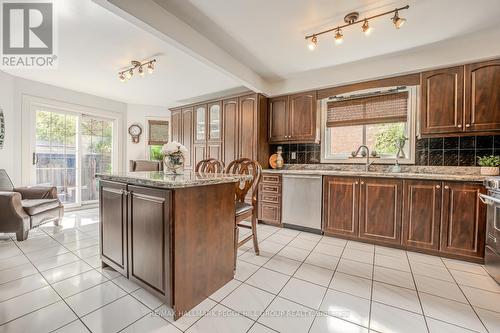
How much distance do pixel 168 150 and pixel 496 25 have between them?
360 centimetres

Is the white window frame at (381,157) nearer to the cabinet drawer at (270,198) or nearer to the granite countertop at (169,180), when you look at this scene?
the cabinet drawer at (270,198)

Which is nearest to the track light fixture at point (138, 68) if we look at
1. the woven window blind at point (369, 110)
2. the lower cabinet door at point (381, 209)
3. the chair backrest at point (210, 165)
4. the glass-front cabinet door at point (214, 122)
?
the glass-front cabinet door at point (214, 122)

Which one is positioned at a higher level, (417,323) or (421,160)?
(421,160)

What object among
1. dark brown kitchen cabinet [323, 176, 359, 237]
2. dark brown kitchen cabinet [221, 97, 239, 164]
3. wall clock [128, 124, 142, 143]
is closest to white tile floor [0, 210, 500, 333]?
dark brown kitchen cabinet [323, 176, 359, 237]

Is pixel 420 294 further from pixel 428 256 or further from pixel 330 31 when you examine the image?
pixel 330 31

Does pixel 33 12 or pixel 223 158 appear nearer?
pixel 33 12

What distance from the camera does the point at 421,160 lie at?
2914 millimetres

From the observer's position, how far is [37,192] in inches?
123

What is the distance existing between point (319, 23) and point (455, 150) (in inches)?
93.3

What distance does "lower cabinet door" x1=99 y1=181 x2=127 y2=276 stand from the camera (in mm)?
1705

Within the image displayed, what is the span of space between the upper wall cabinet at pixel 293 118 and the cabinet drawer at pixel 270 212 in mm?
1170

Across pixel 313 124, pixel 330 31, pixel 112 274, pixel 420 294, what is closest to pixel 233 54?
pixel 330 31

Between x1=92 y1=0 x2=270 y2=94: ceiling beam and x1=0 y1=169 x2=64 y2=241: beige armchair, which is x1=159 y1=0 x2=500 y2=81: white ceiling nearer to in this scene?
x1=92 y1=0 x2=270 y2=94: ceiling beam

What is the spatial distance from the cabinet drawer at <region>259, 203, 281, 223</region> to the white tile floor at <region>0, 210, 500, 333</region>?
0.95 meters
